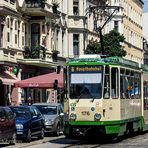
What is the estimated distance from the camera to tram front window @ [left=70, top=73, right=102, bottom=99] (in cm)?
2458

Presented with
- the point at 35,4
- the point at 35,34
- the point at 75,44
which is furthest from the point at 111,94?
the point at 75,44

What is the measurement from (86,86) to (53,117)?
22.5ft

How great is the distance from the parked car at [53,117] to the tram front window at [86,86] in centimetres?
557

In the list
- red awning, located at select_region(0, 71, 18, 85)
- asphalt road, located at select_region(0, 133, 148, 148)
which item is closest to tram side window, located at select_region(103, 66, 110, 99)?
asphalt road, located at select_region(0, 133, 148, 148)

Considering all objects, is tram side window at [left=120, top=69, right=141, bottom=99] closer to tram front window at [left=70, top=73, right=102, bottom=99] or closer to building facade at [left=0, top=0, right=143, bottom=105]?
tram front window at [left=70, top=73, right=102, bottom=99]

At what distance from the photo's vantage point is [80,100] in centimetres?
2464

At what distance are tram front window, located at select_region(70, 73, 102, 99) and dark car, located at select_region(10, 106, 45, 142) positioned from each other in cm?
279

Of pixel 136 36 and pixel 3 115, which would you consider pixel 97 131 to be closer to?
pixel 3 115

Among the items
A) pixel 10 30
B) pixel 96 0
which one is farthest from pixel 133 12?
pixel 10 30

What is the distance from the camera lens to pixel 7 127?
78.7ft

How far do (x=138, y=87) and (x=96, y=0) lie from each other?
38685 mm

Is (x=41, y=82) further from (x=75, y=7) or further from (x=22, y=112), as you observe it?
(x=75, y=7)

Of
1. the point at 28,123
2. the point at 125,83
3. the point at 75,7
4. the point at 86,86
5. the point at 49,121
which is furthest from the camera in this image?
the point at 75,7

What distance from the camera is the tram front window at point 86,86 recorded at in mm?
24578
